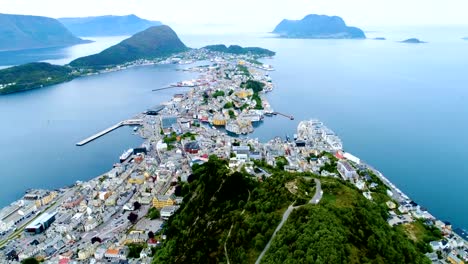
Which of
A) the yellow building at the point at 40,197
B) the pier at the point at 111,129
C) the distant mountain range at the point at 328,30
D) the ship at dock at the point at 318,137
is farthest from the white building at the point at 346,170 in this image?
the distant mountain range at the point at 328,30

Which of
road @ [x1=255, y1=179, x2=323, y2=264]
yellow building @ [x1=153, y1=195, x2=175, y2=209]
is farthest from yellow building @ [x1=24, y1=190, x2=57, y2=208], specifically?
road @ [x1=255, y1=179, x2=323, y2=264]

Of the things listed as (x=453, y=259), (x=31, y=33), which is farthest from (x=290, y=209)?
(x=31, y=33)

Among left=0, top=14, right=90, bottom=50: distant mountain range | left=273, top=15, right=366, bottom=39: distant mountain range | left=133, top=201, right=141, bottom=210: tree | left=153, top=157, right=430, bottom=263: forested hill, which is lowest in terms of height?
left=273, top=15, right=366, bottom=39: distant mountain range

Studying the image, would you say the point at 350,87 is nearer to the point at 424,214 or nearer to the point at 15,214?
the point at 424,214

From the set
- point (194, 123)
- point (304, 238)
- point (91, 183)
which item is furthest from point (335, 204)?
point (194, 123)

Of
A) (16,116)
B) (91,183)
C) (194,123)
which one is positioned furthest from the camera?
(16,116)

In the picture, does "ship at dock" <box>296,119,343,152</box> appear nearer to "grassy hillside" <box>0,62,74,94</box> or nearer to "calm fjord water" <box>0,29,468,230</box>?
"calm fjord water" <box>0,29,468,230</box>
